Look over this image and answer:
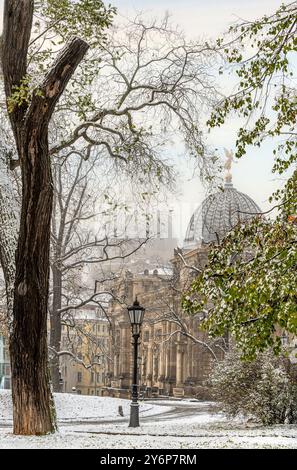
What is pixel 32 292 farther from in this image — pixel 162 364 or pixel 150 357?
pixel 150 357

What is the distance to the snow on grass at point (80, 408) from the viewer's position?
30984mm

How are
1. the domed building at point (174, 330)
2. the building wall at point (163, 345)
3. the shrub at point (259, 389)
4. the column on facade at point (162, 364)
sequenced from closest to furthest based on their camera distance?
the shrub at point (259, 389) < the building wall at point (163, 345) < the domed building at point (174, 330) < the column on facade at point (162, 364)

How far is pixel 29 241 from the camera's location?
13.2 meters

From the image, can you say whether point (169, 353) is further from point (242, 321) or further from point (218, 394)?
point (242, 321)

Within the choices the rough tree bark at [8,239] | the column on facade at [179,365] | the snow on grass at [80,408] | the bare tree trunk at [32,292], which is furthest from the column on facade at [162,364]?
the bare tree trunk at [32,292]

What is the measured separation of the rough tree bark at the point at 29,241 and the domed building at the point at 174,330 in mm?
42425

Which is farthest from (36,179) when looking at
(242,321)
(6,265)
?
(242,321)

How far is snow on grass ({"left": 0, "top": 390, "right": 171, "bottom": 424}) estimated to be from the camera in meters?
31.0

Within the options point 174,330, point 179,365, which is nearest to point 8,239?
point 179,365

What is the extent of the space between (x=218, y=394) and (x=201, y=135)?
9489mm

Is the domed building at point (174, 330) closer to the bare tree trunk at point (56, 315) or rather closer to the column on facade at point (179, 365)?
the column on facade at point (179, 365)

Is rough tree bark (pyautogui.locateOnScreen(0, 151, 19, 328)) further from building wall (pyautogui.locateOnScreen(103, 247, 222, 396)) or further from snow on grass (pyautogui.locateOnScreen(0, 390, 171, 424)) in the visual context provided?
building wall (pyautogui.locateOnScreen(103, 247, 222, 396))

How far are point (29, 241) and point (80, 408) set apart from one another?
839 inches

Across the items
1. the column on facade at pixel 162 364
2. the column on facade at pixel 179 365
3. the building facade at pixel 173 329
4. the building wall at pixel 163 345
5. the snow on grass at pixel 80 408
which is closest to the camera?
the snow on grass at pixel 80 408
